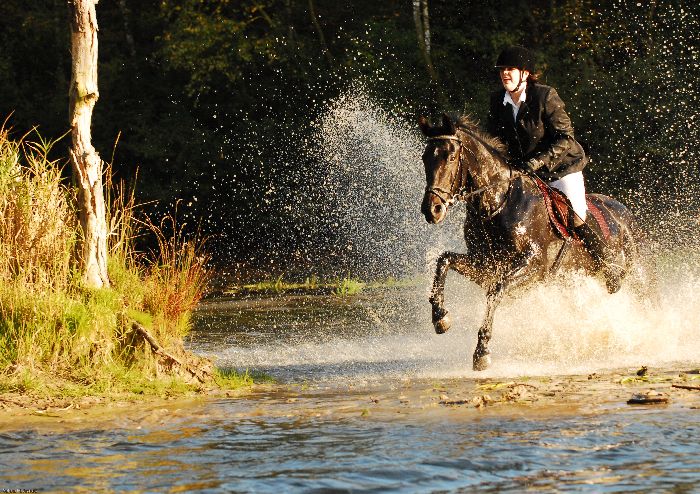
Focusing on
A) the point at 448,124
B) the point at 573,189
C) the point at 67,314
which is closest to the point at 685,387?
the point at 448,124

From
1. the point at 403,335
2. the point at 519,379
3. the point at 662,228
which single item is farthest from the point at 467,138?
the point at 662,228

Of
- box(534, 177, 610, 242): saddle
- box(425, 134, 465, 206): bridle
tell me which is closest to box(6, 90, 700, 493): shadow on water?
box(534, 177, 610, 242): saddle

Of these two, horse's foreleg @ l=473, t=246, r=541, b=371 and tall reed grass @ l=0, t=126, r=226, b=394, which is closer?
tall reed grass @ l=0, t=126, r=226, b=394

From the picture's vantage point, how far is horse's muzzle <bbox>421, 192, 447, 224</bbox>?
1118cm

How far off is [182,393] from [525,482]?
448 centimetres

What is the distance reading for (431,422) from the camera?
29.1 feet

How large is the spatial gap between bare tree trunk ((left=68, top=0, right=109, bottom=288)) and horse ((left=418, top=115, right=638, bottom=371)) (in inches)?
117

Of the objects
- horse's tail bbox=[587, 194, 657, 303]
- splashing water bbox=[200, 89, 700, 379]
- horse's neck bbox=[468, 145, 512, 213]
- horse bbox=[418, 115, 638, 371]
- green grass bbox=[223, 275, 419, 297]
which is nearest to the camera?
horse bbox=[418, 115, 638, 371]

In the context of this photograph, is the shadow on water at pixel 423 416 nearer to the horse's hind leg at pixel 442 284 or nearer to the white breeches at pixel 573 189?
the horse's hind leg at pixel 442 284

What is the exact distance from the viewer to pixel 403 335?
607 inches

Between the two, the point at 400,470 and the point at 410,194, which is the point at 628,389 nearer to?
the point at 400,470

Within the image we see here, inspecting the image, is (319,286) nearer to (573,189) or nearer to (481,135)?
(573,189)

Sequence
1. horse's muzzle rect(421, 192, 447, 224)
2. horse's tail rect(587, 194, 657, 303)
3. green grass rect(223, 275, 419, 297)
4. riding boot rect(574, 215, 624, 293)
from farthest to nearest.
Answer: green grass rect(223, 275, 419, 297)
horse's tail rect(587, 194, 657, 303)
riding boot rect(574, 215, 624, 293)
horse's muzzle rect(421, 192, 447, 224)

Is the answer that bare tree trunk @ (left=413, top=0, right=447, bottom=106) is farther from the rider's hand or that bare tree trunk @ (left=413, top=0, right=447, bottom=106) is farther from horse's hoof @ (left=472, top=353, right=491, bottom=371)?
horse's hoof @ (left=472, top=353, right=491, bottom=371)
